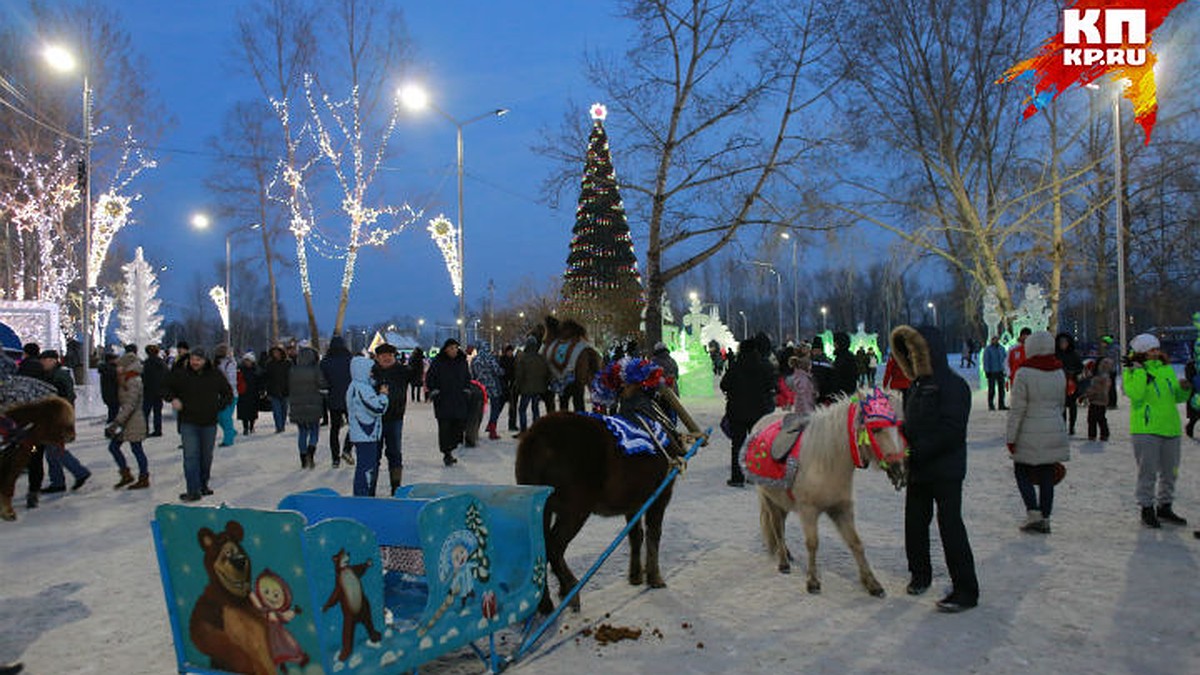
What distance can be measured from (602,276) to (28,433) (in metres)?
28.7

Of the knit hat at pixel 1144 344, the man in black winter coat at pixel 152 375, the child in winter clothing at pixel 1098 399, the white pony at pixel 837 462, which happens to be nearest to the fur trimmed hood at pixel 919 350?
the white pony at pixel 837 462

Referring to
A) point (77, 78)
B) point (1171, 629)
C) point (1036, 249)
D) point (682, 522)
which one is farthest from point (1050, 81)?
point (77, 78)

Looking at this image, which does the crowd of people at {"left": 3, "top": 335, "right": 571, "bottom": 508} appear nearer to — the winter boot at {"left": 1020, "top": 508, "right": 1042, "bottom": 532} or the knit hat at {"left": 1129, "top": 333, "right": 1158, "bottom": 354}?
the winter boot at {"left": 1020, "top": 508, "right": 1042, "bottom": 532}

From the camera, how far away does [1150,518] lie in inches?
306

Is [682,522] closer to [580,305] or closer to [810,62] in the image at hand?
[810,62]

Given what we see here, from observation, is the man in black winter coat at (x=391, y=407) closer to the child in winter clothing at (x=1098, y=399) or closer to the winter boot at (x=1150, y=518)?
the winter boot at (x=1150, y=518)

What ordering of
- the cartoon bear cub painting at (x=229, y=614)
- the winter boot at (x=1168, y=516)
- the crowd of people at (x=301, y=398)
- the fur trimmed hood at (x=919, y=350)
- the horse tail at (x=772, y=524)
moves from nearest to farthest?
the cartoon bear cub painting at (x=229, y=614) → the fur trimmed hood at (x=919, y=350) → the horse tail at (x=772, y=524) → the winter boot at (x=1168, y=516) → the crowd of people at (x=301, y=398)

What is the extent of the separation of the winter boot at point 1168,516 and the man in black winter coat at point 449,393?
343 inches

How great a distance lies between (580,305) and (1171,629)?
3207cm

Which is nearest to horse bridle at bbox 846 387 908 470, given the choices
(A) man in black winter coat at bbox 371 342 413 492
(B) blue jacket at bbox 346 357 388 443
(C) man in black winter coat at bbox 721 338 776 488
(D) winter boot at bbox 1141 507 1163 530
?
(D) winter boot at bbox 1141 507 1163 530

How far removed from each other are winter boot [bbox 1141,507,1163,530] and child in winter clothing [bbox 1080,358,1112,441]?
4.46 metres

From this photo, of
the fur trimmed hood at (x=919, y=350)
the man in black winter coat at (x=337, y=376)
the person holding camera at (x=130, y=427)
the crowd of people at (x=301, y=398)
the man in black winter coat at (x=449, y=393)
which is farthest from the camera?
the man in black winter coat at (x=449, y=393)

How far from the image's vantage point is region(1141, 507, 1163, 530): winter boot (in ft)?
25.4

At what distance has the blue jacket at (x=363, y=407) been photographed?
9383 millimetres
